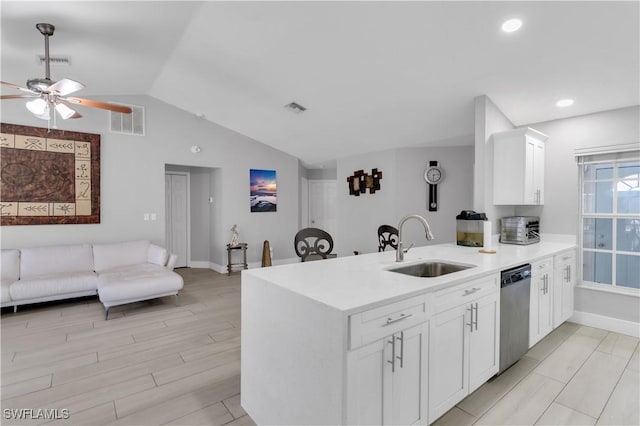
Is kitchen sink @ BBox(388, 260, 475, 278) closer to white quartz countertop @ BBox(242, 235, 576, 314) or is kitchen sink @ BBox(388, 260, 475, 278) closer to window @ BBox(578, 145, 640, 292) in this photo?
white quartz countertop @ BBox(242, 235, 576, 314)

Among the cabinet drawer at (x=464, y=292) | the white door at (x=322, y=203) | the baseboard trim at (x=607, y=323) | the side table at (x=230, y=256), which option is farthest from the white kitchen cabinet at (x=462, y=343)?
the white door at (x=322, y=203)

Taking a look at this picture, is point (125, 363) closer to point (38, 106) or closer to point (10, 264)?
point (38, 106)

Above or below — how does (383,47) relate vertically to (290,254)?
above

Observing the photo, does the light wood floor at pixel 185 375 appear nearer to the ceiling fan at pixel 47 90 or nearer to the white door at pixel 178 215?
the ceiling fan at pixel 47 90

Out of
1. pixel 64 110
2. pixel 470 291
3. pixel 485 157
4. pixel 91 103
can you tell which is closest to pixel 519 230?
pixel 485 157

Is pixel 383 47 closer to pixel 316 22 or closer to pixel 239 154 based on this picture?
pixel 316 22

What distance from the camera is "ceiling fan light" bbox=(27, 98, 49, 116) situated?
304cm

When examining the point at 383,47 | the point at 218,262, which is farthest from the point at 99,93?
the point at 383,47

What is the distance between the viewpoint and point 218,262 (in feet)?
20.8

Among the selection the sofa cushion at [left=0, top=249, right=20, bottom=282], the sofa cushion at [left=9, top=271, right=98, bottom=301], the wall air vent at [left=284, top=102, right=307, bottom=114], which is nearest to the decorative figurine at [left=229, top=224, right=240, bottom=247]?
the sofa cushion at [left=9, top=271, right=98, bottom=301]

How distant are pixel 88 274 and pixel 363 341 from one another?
14.2ft

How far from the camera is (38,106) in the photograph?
310 cm

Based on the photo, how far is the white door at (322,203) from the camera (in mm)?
8281

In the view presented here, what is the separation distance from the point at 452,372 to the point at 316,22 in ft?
9.73
